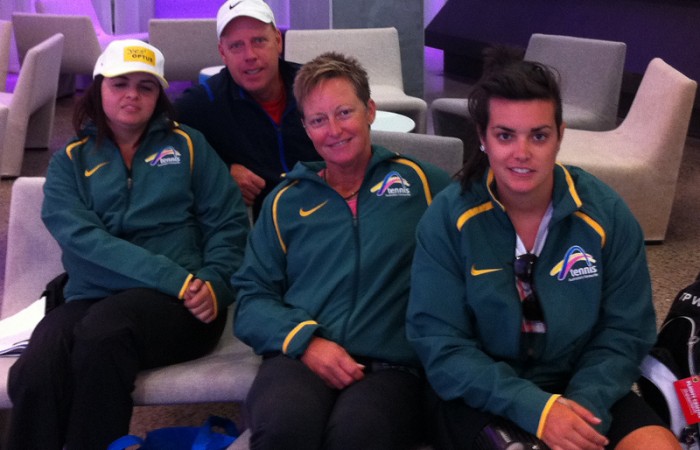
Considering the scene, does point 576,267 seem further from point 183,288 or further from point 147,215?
point 147,215

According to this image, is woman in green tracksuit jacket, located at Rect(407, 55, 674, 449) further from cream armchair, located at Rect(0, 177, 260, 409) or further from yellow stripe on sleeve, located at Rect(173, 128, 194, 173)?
yellow stripe on sleeve, located at Rect(173, 128, 194, 173)

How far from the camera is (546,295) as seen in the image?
192 centimetres

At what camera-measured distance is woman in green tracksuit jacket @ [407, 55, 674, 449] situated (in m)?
1.89

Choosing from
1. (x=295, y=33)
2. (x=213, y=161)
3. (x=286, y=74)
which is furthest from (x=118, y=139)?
(x=295, y=33)

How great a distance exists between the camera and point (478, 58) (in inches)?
388

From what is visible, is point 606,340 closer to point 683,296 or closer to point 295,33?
point 683,296

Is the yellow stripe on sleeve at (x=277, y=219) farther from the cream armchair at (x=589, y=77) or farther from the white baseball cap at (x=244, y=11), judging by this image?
the cream armchair at (x=589, y=77)

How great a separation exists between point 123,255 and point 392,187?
737 millimetres

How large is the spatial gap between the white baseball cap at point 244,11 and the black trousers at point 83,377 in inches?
39.8

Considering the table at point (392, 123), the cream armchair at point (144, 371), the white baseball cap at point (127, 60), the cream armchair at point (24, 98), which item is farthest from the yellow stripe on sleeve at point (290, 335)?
the cream armchair at point (24, 98)

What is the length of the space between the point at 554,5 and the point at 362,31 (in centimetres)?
348

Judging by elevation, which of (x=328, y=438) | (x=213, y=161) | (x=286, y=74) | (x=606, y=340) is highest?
(x=286, y=74)

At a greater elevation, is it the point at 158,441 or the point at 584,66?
the point at 584,66

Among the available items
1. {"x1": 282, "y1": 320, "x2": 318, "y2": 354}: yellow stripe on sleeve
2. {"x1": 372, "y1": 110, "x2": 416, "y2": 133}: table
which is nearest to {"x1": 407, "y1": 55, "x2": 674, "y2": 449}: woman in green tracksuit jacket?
{"x1": 282, "y1": 320, "x2": 318, "y2": 354}: yellow stripe on sleeve
